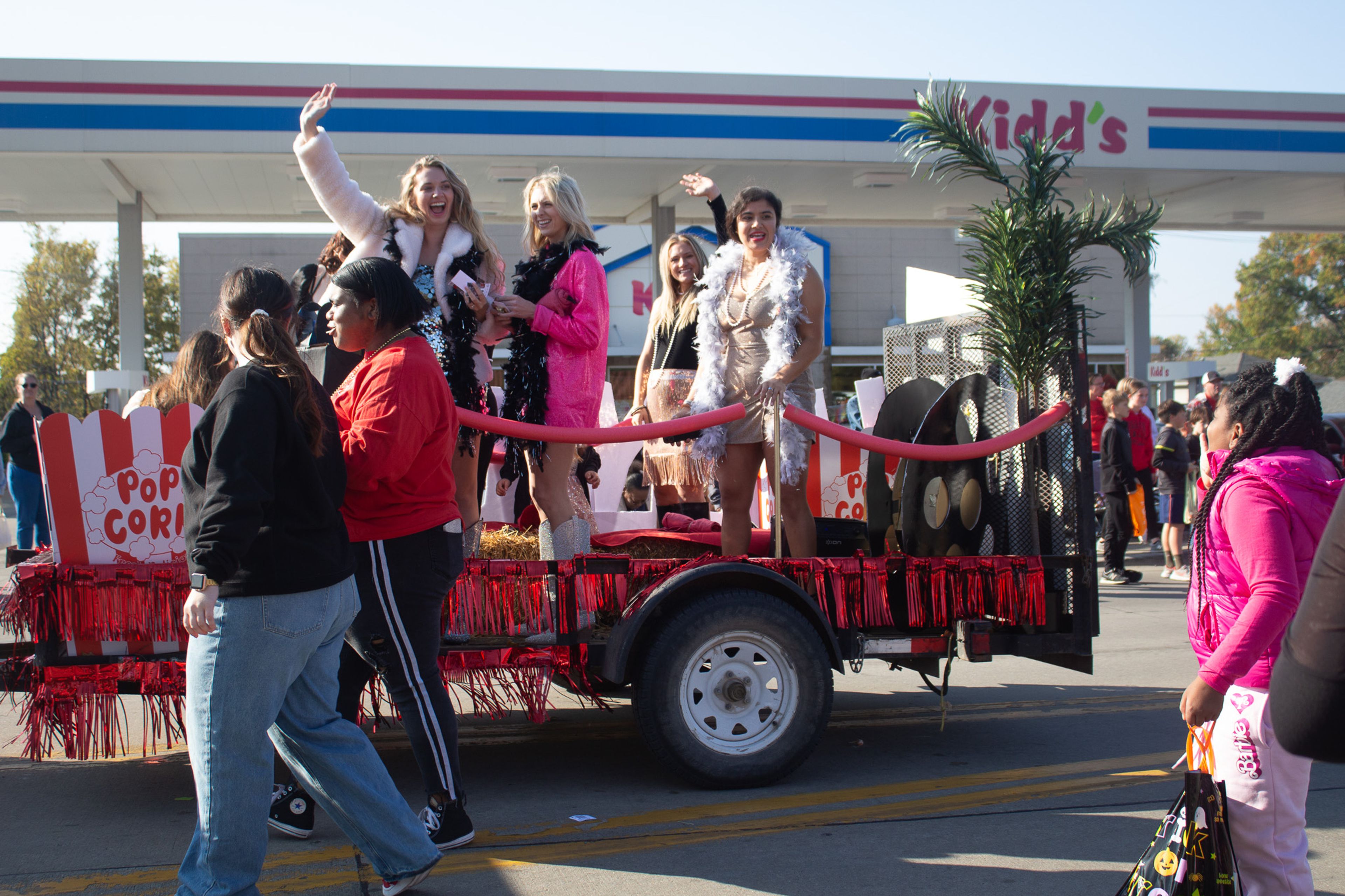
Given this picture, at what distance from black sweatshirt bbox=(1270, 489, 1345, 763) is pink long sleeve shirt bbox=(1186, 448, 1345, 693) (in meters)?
1.22

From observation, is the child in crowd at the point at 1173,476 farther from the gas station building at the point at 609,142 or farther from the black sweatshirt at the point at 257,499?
the black sweatshirt at the point at 257,499

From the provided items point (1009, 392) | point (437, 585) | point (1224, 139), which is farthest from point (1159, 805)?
point (1224, 139)

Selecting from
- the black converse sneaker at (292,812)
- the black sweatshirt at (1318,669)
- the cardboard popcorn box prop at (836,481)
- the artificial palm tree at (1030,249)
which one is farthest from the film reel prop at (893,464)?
the black sweatshirt at (1318,669)

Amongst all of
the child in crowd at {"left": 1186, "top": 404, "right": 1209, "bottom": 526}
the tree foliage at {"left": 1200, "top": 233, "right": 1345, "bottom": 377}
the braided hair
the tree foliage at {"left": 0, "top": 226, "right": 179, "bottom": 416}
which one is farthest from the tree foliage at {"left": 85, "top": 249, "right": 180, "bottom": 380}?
the tree foliage at {"left": 1200, "top": 233, "right": 1345, "bottom": 377}

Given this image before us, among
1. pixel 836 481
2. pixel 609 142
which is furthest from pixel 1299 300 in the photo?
pixel 836 481

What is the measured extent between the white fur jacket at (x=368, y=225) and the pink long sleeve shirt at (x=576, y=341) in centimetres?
29

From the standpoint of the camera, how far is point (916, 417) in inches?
225

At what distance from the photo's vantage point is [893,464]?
5.96 metres

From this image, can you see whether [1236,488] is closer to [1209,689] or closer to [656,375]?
[1209,689]

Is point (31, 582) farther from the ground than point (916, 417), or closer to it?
closer to it

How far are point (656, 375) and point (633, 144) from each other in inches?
307

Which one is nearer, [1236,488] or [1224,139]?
[1236,488]

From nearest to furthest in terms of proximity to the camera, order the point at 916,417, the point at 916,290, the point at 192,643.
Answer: the point at 192,643
the point at 916,417
the point at 916,290

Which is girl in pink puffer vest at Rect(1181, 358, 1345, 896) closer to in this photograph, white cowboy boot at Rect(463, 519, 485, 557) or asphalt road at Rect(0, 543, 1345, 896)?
asphalt road at Rect(0, 543, 1345, 896)
